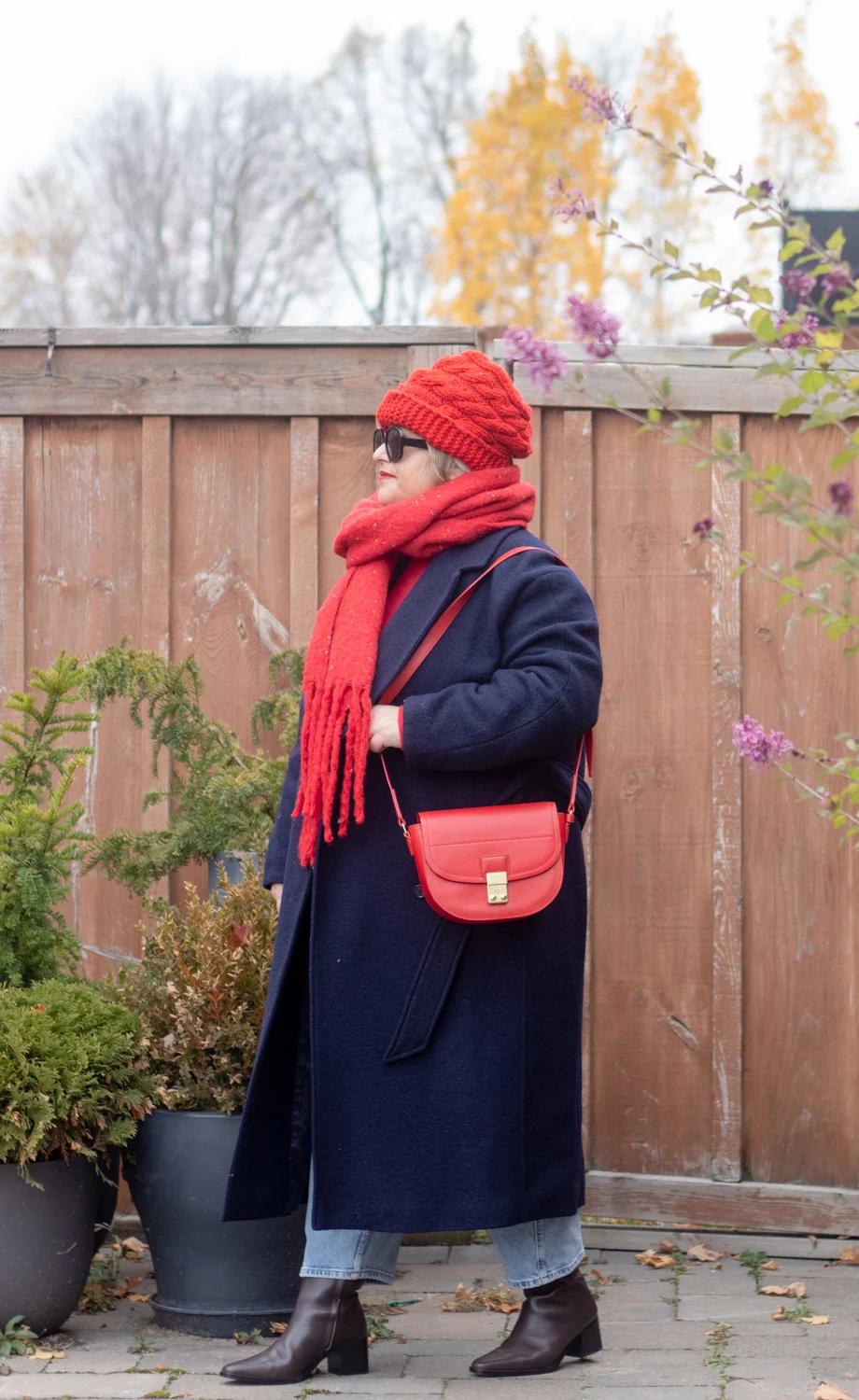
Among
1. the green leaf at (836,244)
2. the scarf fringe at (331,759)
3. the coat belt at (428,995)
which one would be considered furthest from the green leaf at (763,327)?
the coat belt at (428,995)

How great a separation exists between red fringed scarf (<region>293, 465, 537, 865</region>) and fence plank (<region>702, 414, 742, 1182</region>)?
1025 mm

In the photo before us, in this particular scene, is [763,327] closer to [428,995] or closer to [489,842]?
[489,842]

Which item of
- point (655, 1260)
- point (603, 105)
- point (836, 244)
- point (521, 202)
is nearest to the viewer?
point (836, 244)

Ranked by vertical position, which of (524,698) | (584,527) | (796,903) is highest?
(584,527)

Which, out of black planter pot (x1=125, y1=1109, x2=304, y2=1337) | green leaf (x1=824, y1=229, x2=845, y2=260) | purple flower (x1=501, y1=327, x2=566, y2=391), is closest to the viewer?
green leaf (x1=824, y1=229, x2=845, y2=260)

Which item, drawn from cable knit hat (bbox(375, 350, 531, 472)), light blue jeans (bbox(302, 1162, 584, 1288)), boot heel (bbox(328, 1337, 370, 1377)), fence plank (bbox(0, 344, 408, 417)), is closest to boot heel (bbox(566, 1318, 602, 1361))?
light blue jeans (bbox(302, 1162, 584, 1288))

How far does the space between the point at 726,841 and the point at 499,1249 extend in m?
1.35

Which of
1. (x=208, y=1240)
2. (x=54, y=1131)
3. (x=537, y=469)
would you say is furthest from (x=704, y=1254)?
(x=537, y=469)

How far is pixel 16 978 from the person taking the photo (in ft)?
10.8

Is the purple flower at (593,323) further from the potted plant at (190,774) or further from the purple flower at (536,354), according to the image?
the potted plant at (190,774)

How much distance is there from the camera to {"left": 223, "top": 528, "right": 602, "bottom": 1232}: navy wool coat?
2.78 metres

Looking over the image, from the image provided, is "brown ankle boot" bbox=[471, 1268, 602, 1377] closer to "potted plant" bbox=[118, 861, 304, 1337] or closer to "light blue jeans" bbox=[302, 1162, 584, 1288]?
"light blue jeans" bbox=[302, 1162, 584, 1288]

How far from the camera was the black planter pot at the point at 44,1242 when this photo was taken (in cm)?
302

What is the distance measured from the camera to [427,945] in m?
2.81
